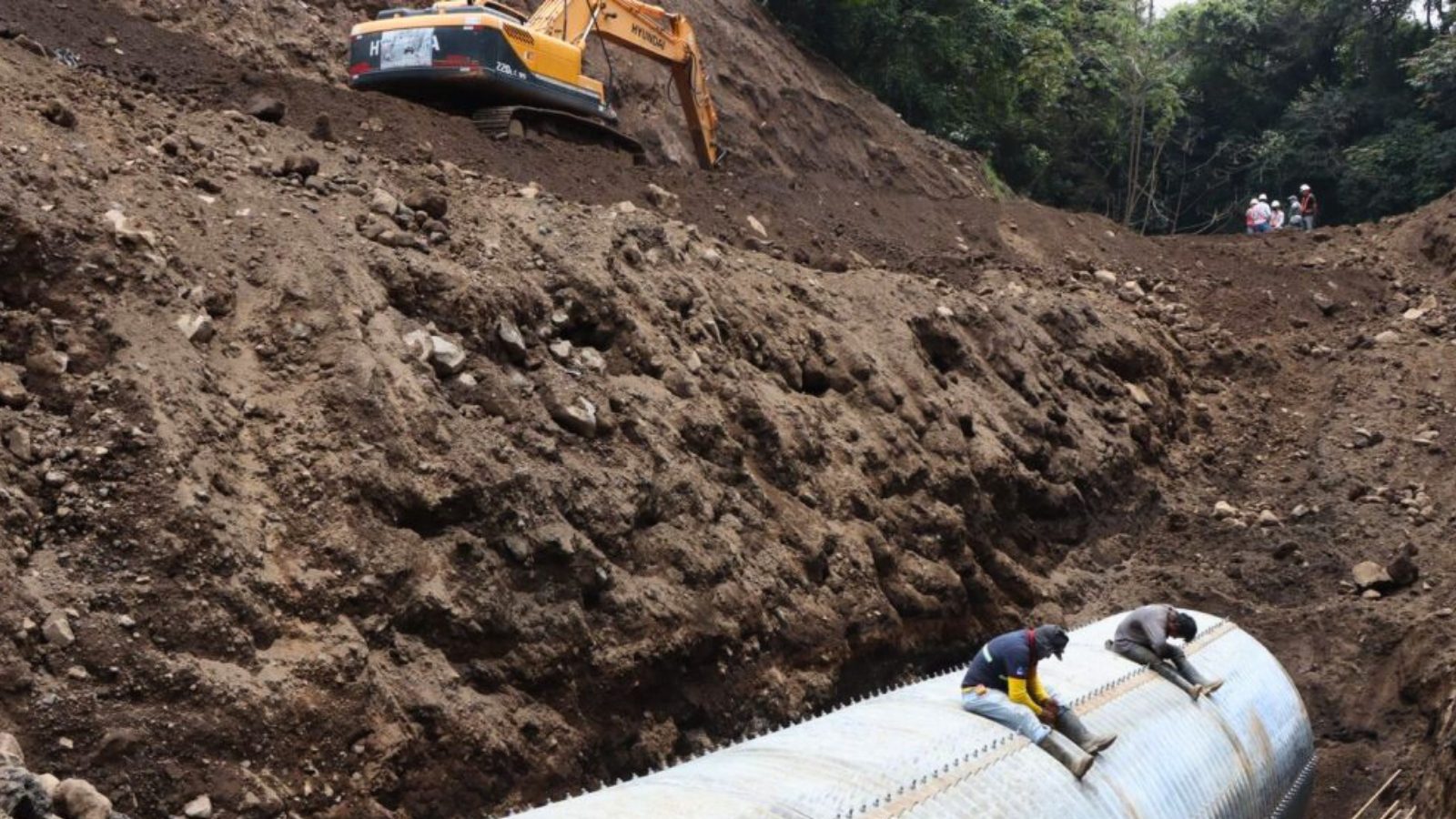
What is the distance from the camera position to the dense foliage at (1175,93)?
117 feet

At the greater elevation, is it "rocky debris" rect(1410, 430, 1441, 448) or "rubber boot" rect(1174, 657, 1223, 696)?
"rocky debris" rect(1410, 430, 1441, 448)

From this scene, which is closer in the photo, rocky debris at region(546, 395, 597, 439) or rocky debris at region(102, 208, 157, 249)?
rocky debris at region(102, 208, 157, 249)

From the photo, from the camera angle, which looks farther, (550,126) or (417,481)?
(550,126)

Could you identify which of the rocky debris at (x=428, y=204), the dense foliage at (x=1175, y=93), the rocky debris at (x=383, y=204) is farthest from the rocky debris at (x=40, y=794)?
the dense foliage at (x=1175, y=93)

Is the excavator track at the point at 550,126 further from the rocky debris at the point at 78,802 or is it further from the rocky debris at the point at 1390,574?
the rocky debris at the point at 78,802

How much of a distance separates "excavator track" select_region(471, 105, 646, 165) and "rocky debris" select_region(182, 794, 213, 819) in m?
11.5

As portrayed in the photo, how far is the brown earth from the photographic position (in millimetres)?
9641

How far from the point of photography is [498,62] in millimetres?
18797

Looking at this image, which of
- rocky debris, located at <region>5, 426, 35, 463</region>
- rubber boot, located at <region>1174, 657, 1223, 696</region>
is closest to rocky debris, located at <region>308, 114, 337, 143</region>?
rocky debris, located at <region>5, 426, 35, 463</region>

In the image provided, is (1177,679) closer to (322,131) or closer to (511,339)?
(511,339)

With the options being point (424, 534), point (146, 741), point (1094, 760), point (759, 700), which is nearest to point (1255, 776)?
point (1094, 760)

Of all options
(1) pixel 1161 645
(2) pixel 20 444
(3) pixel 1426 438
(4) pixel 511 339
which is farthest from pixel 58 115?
(3) pixel 1426 438

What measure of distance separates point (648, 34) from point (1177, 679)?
44.3 ft

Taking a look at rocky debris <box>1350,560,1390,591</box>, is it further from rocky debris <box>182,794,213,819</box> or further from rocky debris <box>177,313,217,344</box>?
rocky debris <box>182,794,213,819</box>
